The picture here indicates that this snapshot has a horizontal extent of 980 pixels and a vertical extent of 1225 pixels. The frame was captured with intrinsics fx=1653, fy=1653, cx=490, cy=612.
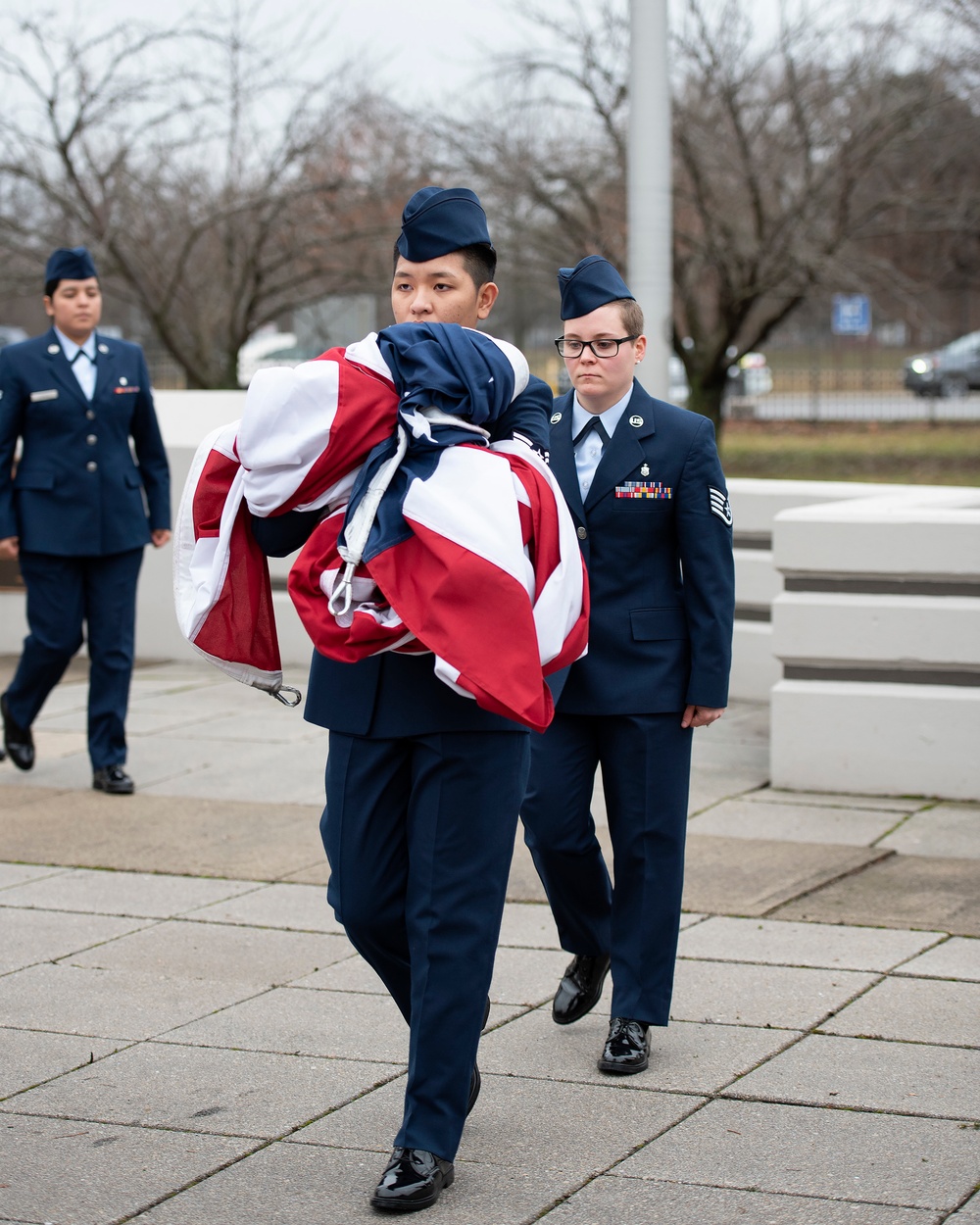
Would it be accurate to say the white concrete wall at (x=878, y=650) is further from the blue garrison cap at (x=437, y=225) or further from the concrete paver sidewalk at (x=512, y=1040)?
the blue garrison cap at (x=437, y=225)

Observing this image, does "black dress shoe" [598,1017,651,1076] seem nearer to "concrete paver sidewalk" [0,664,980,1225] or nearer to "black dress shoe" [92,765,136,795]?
"concrete paver sidewalk" [0,664,980,1225]

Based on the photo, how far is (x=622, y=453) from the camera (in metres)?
3.94

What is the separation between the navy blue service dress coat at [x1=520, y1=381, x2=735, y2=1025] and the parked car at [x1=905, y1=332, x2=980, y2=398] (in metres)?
32.6

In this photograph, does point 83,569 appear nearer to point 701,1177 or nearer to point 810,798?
point 810,798

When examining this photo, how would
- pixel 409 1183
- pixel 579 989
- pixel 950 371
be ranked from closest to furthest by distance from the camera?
pixel 409 1183 < pixel 579 989 < pixel 950 371

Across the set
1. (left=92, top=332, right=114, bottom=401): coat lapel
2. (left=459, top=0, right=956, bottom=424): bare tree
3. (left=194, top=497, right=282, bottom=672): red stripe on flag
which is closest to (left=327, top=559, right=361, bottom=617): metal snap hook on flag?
(left=194, top=497, right=282, bottom=672): red stripe on flag

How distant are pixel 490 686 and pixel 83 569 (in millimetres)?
4311

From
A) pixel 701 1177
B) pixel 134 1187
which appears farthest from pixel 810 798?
pixel 134 1187

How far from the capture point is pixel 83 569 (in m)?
6.85

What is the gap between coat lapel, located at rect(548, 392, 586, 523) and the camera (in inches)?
156

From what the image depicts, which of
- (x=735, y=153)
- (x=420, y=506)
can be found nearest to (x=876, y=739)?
→ (x=420, y=506)

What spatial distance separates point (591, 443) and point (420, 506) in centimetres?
115

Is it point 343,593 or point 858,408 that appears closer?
point 343,593

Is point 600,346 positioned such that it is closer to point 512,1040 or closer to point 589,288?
point 589,288
